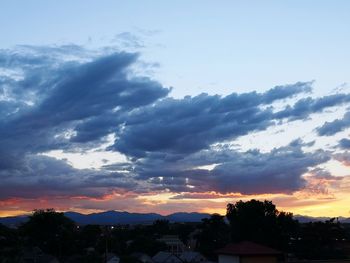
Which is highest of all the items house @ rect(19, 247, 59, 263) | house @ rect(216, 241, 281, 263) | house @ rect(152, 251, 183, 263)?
house @ rect(216, 241, 281, 263)

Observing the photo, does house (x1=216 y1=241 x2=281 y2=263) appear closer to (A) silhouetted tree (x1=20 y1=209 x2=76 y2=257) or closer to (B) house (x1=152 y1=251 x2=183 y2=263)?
(B) house (x1=152 y1=251 x2=183 y2=263)

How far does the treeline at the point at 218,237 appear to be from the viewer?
77312 millimetres

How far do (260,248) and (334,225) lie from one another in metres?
43.2

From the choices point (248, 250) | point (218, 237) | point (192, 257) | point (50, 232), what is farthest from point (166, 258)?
point (248, 250)

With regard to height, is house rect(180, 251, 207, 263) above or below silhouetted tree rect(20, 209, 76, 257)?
below

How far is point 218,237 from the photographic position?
98.6 meters

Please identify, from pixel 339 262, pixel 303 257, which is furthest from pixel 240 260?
pixel 303 257

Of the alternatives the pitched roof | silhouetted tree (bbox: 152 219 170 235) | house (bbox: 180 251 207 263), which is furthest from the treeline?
silhouetted tree (bbox: 152 219 170 235)

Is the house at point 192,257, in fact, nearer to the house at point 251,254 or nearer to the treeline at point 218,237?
the treeline at point 218,237

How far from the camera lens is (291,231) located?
8100 cm

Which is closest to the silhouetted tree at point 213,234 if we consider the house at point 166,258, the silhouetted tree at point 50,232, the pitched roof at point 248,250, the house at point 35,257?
the house at point 166,258

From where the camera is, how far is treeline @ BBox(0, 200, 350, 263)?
254ft

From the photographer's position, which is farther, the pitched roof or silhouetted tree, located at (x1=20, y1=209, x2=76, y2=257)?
silhouetted tree, located at (x1=20, y1=209, x2=76, y2=257)

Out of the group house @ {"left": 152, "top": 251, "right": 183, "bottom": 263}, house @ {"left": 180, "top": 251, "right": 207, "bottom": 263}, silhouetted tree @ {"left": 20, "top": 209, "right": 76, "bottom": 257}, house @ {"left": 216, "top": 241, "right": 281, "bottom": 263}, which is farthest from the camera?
silhouetted tree @ {"left": 20, "top": 209, "right": 76, "bottom": 257}
